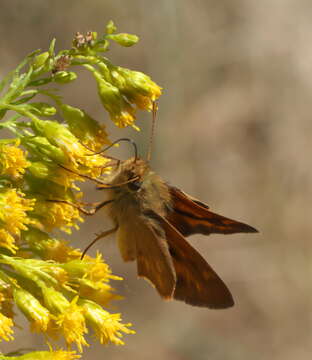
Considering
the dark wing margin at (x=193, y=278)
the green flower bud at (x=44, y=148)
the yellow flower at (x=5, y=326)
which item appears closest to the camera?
the yellow flower at (x=5, y=326)

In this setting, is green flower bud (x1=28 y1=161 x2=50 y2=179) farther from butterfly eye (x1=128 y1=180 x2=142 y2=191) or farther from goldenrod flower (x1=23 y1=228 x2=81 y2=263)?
butterfly eye (x1=128 y1=180 x2=142 y2=191)

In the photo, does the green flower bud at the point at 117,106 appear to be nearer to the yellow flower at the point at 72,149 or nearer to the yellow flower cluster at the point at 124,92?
the yellow flower cluster at the point at 124,92

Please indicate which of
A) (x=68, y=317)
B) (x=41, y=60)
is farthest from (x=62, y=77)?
(x=68, y=317)

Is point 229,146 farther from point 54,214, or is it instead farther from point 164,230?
point 54,214

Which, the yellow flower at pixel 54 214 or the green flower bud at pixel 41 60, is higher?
the green flower bud at pixel 41 60

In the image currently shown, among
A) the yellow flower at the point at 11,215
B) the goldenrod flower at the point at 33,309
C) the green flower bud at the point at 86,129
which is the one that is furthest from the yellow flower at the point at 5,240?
the green flower bud at the point at 86,129

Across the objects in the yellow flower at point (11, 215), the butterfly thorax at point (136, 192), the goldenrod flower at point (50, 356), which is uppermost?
the butterfly thorax at point (136, 192)
